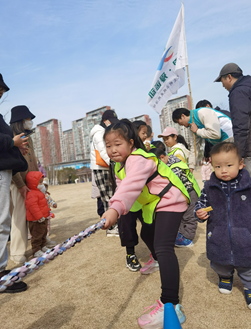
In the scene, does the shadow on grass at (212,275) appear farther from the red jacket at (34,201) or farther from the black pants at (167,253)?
the red jacket at (34,201)

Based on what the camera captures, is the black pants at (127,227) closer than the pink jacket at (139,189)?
No

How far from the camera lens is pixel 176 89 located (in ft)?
Answer: 19.8

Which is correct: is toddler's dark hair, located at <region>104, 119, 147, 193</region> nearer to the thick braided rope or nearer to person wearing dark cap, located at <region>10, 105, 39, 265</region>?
the thick braided rope

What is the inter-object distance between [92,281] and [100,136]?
85.1 inches

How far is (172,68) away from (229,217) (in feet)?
15.0

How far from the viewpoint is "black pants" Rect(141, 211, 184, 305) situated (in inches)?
75.0

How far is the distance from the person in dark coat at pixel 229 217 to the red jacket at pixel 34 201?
2.36m

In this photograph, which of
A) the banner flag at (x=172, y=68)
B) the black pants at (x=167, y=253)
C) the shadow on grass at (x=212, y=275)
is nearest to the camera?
the black pants at (x=167, y=253)

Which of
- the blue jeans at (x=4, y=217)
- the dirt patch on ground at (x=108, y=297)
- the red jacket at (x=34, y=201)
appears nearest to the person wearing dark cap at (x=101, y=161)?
the red jacket at (x=34, y=201)

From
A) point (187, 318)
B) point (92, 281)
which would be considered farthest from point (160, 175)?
point (92, 281)

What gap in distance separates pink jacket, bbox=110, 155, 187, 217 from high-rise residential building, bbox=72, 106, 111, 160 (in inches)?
3088

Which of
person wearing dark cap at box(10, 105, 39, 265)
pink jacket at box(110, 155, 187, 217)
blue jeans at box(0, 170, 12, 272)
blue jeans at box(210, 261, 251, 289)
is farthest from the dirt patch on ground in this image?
pink jacket at box(110, 155, 187, 217)

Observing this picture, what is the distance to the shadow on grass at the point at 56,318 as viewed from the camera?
6.84 feet

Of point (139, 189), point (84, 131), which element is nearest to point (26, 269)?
point (139, 189)
